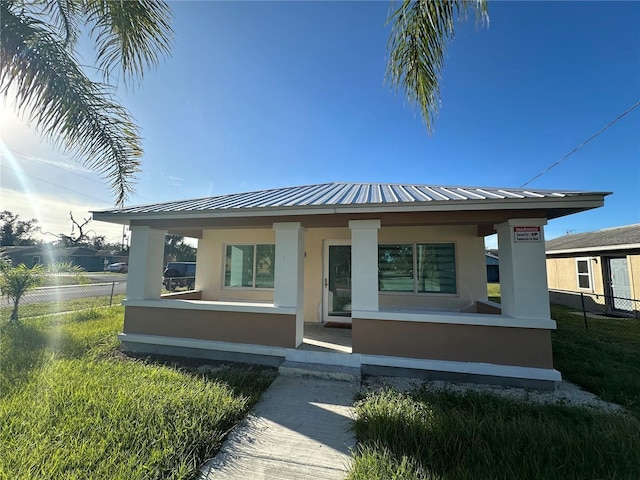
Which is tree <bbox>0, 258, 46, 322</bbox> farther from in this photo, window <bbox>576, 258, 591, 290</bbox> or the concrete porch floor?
window <bbox>576, 258, 591, 290</bbox>

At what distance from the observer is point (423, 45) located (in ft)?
12.4

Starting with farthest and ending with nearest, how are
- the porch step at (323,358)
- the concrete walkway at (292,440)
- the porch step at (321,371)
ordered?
1. the porch step at (323,358)
2. the porch step at (321,371)
3. the concrete walkway at (292,440)

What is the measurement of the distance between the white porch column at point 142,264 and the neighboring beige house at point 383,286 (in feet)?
0.08

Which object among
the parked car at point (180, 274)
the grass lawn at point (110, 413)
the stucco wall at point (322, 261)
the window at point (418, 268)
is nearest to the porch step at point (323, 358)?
the grass lawn at point (110, 413)

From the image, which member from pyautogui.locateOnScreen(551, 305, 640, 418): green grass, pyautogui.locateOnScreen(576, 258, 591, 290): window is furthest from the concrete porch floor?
pyautogui.locateOnScreen(576, 258, 591, 290): window

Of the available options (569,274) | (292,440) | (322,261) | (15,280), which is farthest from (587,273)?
(15,280)

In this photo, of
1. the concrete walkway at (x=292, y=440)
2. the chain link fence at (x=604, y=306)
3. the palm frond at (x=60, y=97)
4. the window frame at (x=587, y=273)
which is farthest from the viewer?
the window frame at (x=587, y=273)

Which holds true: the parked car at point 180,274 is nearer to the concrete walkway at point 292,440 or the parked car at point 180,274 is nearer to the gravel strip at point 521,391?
the concrete walkway at point 292,440

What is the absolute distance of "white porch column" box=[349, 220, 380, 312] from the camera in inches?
202

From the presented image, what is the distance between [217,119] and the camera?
26.6 ft

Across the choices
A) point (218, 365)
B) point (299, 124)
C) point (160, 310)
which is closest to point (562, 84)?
point (299, 124)

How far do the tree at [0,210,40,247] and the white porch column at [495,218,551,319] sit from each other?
7518 cm

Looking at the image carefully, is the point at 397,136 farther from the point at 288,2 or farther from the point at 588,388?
the point at 588,388

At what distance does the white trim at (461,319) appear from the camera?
14.8 ft
